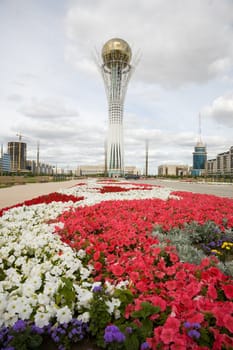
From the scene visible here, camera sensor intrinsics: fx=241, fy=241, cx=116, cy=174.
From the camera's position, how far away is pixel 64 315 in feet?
5.84

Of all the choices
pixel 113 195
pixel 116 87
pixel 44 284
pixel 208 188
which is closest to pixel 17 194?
pixel 113 195

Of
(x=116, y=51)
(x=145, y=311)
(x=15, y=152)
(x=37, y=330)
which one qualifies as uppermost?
(x=116, y=51)

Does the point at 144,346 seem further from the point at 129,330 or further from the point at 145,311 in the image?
the point at 145,311

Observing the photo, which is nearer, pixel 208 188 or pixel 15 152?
pixel 208 188

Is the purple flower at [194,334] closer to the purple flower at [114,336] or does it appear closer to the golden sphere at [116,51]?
the purple flower at [114,336]

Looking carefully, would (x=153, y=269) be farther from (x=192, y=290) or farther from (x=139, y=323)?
(x=139, y=323)

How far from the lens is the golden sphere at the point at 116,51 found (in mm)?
75875

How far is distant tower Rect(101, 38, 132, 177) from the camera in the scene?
74188mm

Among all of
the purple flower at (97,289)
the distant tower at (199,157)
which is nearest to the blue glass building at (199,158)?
the distant tower at (199,157)

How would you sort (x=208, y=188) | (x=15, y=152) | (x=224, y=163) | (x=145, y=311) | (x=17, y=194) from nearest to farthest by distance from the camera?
(x=145, y=311) → (x=17, y=194) → (x=208, y=188) → (x=15, y=152) → (x=224, y=163)

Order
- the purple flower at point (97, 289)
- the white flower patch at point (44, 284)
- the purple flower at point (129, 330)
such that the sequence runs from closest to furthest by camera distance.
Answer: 1. the purple flower at point (129, 330)
2. the white flower patch at point (44, 284)
3. the purple flower at point (97, 289)

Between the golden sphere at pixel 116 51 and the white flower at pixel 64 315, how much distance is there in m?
83.6

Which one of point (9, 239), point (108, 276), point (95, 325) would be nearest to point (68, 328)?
point (95, 325)

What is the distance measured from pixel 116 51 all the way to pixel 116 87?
11890 millimetres
